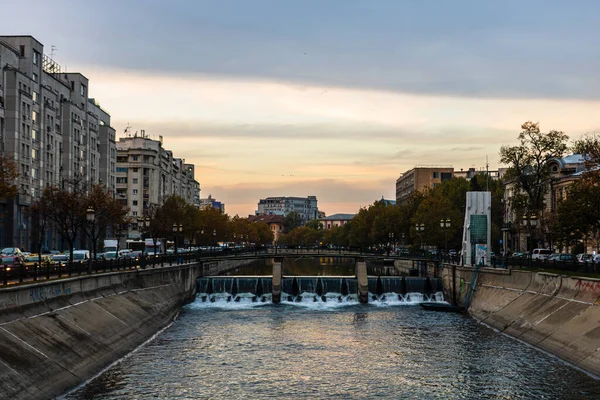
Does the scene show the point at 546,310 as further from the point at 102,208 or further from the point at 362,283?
the point at 102,208

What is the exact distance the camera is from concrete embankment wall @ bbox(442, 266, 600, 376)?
1676 inches

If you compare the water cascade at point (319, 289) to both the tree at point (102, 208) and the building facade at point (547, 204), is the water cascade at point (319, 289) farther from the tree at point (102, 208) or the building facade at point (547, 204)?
the building facade at point (547, 204)

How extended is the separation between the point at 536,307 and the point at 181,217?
89.1m

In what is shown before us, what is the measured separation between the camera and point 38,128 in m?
116

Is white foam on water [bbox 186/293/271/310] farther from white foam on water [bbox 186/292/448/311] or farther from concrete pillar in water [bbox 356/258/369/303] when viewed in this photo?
concrete pillar in water [bbox 356/258/369/303]

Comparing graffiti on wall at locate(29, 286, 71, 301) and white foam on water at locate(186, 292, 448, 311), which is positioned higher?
graffiti on wall at locate(29, 286, 71, 301)

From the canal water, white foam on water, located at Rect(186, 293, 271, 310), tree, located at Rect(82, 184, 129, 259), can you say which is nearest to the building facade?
white foam on water, located at Rect(186, 293, 271, 310)

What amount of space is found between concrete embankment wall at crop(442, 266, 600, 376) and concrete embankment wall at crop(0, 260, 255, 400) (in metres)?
25.0

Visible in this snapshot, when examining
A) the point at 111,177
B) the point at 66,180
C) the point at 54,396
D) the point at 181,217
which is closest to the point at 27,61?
the point at 66,180

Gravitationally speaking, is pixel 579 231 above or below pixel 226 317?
above

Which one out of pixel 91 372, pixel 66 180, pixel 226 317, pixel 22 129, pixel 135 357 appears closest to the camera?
pixel 91 372

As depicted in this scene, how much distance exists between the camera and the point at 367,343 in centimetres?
5078

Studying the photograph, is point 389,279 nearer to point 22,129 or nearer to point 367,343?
point 367,343

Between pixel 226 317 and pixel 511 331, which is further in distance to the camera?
pixel 226 317
